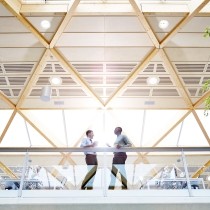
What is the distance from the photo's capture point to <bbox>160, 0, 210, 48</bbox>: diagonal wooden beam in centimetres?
1091

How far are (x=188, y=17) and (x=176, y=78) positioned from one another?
3.54m

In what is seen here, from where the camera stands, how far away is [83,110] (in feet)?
57.5

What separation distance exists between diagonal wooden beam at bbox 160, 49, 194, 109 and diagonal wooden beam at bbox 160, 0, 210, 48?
0.64 metres

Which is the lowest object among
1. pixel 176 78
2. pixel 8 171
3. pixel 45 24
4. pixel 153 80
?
pixel 8 171

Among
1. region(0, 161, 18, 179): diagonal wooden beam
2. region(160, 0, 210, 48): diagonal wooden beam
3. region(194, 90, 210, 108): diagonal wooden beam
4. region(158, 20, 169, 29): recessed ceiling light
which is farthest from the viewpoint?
region(194, 90, 210, 108): diagonal wooden beam

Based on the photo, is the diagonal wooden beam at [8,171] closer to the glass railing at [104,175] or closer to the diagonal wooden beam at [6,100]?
the glass railing at [104,175]

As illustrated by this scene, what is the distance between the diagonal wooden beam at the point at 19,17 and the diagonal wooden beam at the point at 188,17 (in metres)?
Result: 4.37

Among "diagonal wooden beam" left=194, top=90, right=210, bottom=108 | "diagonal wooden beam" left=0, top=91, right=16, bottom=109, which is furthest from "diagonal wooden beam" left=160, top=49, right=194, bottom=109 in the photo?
"diagonal wooden beam" left=0, top=91, right=16, bottom=109

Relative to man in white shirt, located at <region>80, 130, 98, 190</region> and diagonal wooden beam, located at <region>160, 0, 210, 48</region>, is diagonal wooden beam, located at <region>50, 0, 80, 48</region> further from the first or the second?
man in white shirt, located at <region>80, 130, 98, 190</region>

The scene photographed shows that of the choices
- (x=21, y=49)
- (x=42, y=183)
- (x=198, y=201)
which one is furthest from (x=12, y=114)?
(x=198, y=201)

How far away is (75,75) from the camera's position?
14195mm

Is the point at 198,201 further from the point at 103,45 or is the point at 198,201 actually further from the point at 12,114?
the point at 12,114

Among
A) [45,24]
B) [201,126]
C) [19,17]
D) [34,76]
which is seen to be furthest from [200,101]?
[19,17]

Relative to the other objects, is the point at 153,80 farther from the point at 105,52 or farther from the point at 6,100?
the point at 6,100
